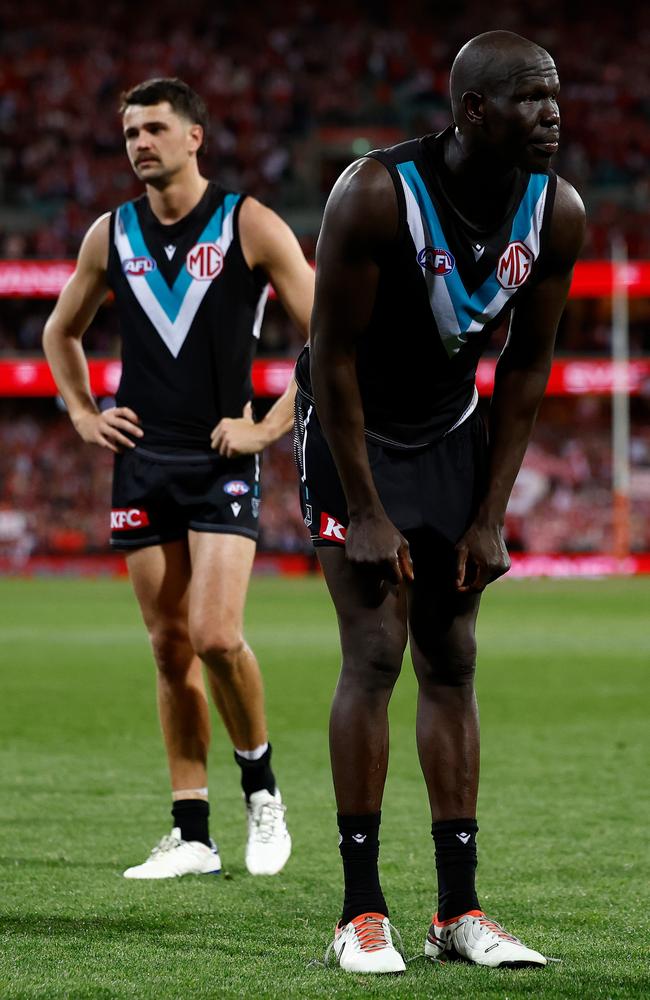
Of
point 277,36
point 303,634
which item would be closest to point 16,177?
point 277,36

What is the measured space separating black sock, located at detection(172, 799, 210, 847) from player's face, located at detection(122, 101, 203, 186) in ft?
6.72

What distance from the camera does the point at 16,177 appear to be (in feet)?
105

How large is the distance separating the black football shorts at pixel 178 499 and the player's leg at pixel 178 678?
64 mm

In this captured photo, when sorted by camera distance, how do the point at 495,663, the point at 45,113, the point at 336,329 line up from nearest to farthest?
the point at 336,329
the point at 495,663
the point at 45,113

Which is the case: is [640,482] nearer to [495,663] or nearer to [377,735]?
[495,663]

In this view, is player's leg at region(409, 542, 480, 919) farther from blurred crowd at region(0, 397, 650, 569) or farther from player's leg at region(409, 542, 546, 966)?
blurred crowd at region(0, 397, 650, 569)

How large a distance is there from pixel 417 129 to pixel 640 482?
909 centimetres

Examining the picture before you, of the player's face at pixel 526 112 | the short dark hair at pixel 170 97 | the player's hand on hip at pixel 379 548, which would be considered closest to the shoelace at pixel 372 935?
the player's hand on hip at pixel 379 548

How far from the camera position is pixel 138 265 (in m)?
4.95

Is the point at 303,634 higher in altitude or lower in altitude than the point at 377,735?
lower

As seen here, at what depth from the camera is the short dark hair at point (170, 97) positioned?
486cm

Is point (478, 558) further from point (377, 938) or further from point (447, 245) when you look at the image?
point (377, 938)

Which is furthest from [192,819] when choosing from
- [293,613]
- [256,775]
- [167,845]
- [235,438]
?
[293,613]

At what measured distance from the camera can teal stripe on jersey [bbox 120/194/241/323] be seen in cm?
491
